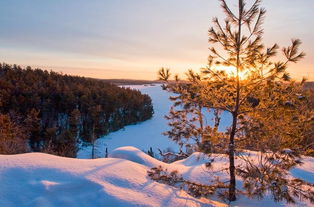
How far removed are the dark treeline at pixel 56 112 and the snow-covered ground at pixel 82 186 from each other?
5339 mm

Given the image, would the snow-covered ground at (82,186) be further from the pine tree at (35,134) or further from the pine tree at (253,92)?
the pine tree at (35,134)

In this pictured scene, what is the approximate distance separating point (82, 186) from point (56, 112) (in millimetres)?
10965

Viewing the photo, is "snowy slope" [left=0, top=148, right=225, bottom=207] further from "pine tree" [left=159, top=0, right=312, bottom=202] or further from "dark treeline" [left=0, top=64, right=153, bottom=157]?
"dark treeline" [left=0, top=64, right=153, bottom=157]

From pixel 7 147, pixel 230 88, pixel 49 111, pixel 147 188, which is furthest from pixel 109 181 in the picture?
pixel 49 111

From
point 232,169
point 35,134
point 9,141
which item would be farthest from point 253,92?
point 35,134

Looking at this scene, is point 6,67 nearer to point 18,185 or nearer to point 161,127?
point 161,127

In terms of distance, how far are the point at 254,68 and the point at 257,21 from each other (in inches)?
25.2

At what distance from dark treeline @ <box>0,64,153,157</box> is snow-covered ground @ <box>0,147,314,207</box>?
5.34m

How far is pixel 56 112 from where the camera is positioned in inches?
529

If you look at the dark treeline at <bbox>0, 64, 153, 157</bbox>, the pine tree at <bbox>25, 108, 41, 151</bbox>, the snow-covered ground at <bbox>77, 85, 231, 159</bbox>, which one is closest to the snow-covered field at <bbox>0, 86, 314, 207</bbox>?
the dark treeline at <bbox>0, 64, 153, 157</bbox>

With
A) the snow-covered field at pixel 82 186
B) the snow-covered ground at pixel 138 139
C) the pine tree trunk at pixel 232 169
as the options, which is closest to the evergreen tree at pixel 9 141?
the snow-covered ground at pixel 138 139

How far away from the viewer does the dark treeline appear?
1116 cm

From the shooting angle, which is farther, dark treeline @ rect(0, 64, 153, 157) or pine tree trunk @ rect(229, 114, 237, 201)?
dark treeline @ rect(0, 64, 153, 157)

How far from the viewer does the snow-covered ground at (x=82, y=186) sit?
9.68 ft
